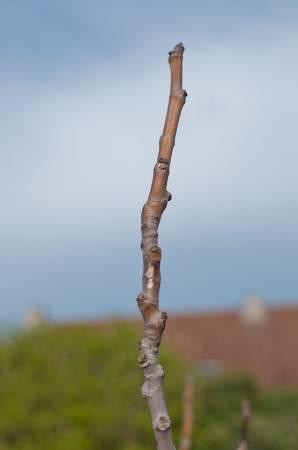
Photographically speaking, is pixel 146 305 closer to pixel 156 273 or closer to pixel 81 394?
pixel 156 273

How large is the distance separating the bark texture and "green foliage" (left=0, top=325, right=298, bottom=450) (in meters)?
17.2

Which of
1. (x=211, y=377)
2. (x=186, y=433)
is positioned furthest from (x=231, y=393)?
(x=186, y=433)

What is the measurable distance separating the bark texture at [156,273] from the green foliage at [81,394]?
17.2m

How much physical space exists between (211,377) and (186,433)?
26.8 metres

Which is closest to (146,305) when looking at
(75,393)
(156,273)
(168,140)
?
(156,273)

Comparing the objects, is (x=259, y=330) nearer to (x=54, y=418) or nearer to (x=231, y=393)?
(x=231, y=393)

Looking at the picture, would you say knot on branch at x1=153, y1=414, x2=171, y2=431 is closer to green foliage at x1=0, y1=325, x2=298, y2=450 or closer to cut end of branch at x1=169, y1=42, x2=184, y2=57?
cut end of branch at x1=169, y1=42, x2=184, y2=57

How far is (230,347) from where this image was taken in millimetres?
40000

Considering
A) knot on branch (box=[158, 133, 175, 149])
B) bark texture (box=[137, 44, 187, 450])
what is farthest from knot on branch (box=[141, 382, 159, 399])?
knot on branch (box=[158, 133, 175, 149])

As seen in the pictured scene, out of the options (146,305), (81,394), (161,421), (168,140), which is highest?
(168,140)

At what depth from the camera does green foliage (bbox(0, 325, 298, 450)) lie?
62.8 ft

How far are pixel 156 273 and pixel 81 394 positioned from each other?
1869 cm

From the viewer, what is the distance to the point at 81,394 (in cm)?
1986

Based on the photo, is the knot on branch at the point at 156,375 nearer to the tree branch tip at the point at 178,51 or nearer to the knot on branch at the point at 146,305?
the knot on branch at the point at 146,305
